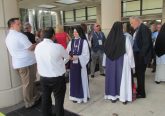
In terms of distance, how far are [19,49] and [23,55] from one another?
135 mm

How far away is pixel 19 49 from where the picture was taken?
3250 mm

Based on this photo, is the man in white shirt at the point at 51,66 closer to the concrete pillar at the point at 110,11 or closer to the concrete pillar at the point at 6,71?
the concrete pillar at the point at 6,71

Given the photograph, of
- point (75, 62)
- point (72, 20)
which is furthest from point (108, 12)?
point (72, 20)

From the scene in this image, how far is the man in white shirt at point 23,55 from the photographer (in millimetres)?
3203

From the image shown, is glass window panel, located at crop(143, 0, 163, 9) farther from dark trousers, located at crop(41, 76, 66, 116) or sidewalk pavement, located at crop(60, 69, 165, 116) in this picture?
dark trousers, located at crop(41, 76, 66, 116)

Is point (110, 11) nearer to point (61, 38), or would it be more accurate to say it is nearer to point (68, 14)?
point (61, 38)

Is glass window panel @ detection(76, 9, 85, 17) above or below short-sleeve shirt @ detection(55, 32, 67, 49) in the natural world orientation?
above

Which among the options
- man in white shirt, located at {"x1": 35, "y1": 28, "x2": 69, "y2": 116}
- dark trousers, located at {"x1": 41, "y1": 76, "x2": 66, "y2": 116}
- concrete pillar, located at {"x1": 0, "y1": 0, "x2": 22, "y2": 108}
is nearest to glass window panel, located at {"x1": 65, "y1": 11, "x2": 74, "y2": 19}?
concrete pillar, located at {"x1": 0, "y1": 0, "x2": 22, "y2": 108}

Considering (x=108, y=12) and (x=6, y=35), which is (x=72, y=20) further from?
(x=6, y=35)

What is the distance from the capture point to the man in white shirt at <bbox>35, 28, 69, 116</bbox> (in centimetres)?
239

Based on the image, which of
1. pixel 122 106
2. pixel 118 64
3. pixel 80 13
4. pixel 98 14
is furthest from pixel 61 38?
pixel 80 13

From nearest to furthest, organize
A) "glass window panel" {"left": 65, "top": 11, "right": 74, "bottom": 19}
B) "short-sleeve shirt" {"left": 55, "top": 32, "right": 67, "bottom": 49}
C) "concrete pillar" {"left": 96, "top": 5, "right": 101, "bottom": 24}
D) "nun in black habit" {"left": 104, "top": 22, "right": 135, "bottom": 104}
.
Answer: "nun in black habit" {"left": 104, "top": 22, "right": 135, "bottom": 104} < "short-sleeve shirt" {"left": 55, "top": 32, "right": 67, "bottom": 49} < "concrete pillar" {"left": 96, "top": 5, "right": 101, "bottom": 24} < "glass window panel" {"left": 65, "top": 11, "right": 74, "bottom": 19}

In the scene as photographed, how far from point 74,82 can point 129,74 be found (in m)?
1.05

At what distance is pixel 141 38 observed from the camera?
3443 millimetres
